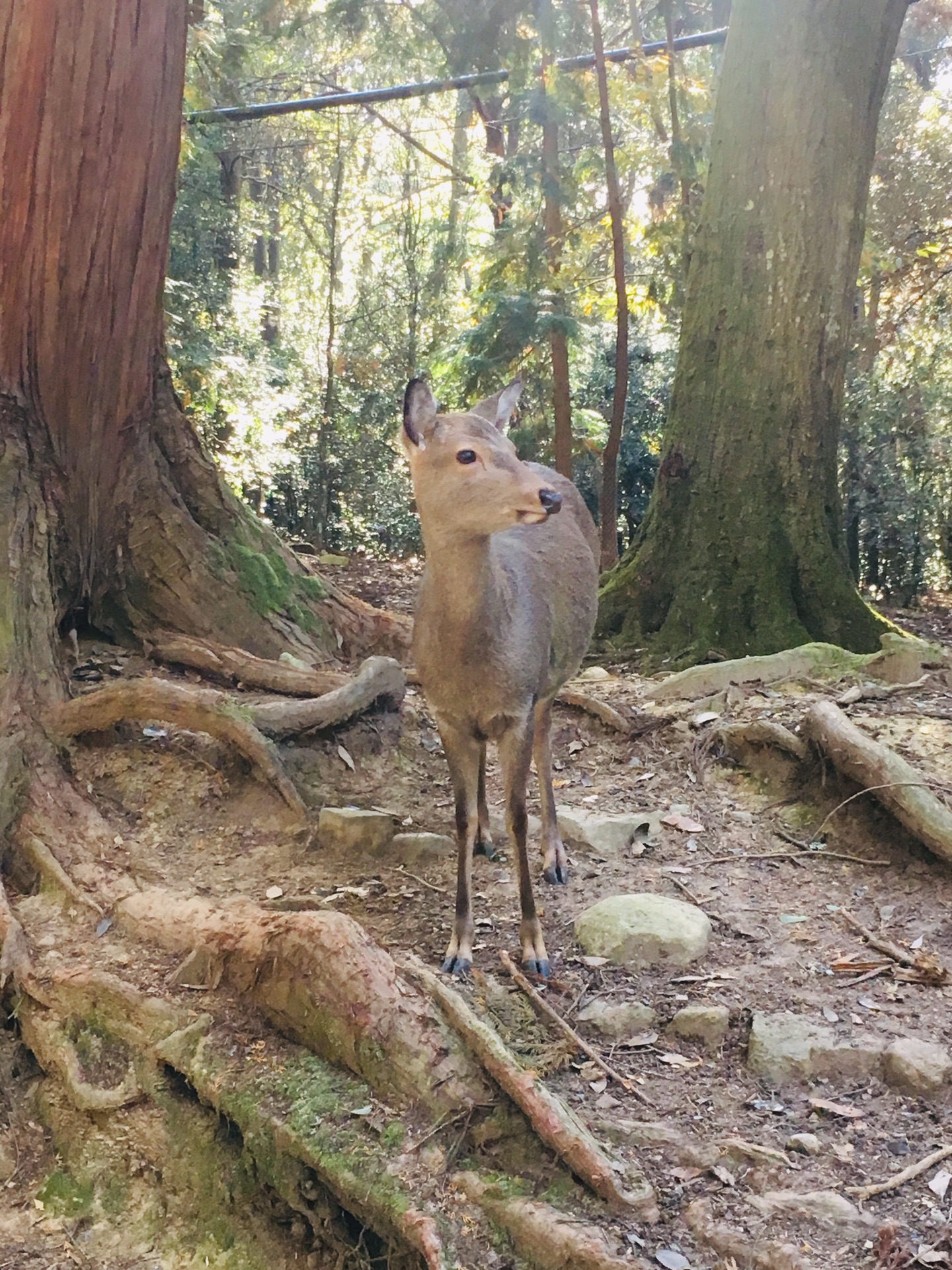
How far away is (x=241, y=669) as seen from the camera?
15.8ft

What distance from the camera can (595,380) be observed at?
1311 cm

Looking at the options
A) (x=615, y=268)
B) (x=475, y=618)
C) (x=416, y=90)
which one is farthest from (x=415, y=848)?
(x=416, y=90)

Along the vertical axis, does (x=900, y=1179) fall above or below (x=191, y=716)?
below

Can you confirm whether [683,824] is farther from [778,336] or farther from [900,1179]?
[778,336]

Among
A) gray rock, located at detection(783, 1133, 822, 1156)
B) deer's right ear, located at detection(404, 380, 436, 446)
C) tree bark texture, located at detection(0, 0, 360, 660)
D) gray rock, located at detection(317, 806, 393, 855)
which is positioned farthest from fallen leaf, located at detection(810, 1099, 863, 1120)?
tree bark texture, located at detection(0, 0, 360, 660)

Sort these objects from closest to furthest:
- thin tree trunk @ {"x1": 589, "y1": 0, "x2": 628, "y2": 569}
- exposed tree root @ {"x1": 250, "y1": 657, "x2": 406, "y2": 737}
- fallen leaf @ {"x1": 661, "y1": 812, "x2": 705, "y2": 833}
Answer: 1. fallen leaf @ {"x1": 661, "y1": 812, "x2": 705, "y2": 833}
2. exposed tree root @ {"x1": 250, "y1": 657, "x2": 406, "y2": 737}
3. thin tree trunk @ {"x1": 589, "y1": 0, "x2": 628, "y2": 569}

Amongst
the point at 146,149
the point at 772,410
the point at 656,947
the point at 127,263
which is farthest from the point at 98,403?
the point at 772,410

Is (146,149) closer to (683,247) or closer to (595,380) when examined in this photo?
(683,247)

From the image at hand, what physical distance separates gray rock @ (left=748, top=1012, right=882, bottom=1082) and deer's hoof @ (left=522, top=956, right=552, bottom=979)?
632mm

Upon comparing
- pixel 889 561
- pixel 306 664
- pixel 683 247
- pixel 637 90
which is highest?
pixel 637 90

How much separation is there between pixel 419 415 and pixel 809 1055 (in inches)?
84.5

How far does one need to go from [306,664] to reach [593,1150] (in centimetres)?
339

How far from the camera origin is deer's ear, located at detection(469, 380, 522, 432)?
3.75 metres

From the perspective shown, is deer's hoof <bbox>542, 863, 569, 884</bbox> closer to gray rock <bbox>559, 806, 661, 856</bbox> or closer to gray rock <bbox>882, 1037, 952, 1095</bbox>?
gray rock <bbox>559, 806, 661, 856</bbox>
